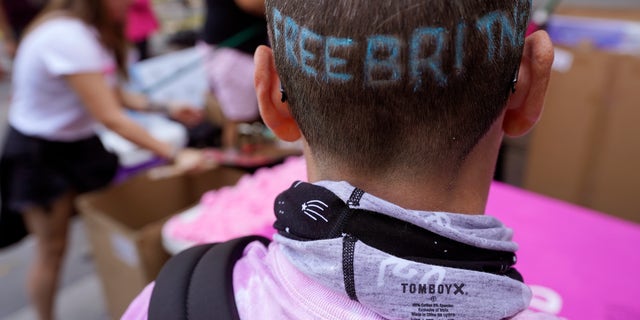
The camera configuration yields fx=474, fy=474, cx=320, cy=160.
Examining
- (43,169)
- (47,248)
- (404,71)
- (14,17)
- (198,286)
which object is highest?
(404,71)

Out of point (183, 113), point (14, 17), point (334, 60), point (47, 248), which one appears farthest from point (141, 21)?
point (334, 60)

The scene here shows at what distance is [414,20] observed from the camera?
0.39 meters

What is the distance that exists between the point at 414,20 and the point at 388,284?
22 centimetres

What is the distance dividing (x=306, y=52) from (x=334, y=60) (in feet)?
0.12

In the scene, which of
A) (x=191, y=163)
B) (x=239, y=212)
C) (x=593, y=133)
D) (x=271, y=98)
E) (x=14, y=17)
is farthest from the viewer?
(x=14, y=17)

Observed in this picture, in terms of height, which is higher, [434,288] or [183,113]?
[434,288]

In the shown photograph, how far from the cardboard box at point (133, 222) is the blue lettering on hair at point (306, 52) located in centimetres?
88

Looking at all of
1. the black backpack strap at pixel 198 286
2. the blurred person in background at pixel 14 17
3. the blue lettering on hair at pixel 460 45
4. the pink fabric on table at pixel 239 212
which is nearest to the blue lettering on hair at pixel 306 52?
the blue lettering on hair at pixel 460 45

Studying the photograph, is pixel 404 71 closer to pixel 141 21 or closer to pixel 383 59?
pixel 383 59

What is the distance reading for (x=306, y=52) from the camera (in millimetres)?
445

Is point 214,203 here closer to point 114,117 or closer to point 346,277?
point 114,117

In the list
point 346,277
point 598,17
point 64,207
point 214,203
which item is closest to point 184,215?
point 214,203

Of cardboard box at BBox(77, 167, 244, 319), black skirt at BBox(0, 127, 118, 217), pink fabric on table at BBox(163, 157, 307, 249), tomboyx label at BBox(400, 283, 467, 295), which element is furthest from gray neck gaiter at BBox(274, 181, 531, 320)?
black skirt at BBox(0, 127, 118, 217)

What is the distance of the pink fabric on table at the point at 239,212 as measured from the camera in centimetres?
109
